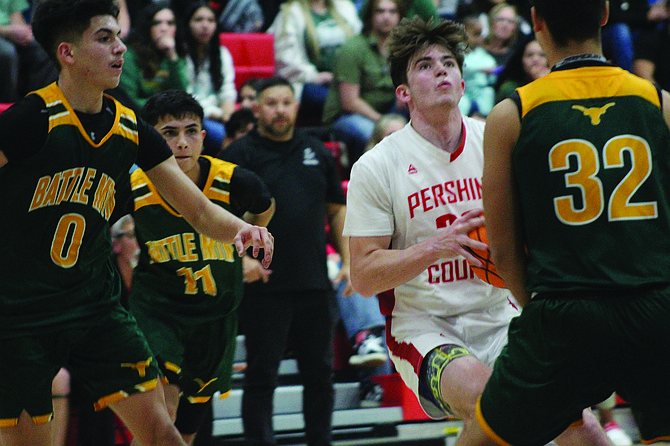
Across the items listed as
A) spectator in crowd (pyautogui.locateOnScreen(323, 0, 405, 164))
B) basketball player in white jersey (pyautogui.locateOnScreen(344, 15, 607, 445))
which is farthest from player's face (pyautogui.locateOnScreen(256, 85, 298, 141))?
basketball player in white jersey (pyautogui.locateOnScreen(344, 15, 607, 445))

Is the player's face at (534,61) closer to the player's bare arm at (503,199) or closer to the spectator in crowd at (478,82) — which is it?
the spectator in crowd at (478,82)

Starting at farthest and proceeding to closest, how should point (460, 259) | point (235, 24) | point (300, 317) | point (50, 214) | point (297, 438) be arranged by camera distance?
point (235, 24)
point (297, 438)
point (300, 317)
point (460, 259)
point (50, 214)

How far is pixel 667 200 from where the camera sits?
2.64 m

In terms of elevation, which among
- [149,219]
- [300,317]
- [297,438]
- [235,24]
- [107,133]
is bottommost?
[297,438]

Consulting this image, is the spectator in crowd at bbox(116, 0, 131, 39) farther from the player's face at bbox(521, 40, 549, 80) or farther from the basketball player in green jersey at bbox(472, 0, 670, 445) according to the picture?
the basketball player in green jersey at bbox(472, 0, 670, 445)

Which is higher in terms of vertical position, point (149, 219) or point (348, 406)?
point (149, 219)

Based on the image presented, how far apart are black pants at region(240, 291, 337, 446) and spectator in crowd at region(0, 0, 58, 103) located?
2.57 metres

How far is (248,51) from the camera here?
29.5 ft

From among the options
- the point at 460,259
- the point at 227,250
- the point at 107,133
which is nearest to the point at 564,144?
the point at 460,259

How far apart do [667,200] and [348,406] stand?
4190mm

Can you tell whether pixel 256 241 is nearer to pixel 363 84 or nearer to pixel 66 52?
pixel 66 52

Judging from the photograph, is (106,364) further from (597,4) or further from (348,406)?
(348,406)

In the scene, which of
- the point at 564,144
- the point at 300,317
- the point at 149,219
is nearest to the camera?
the point at 564,144

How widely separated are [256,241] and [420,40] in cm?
115
